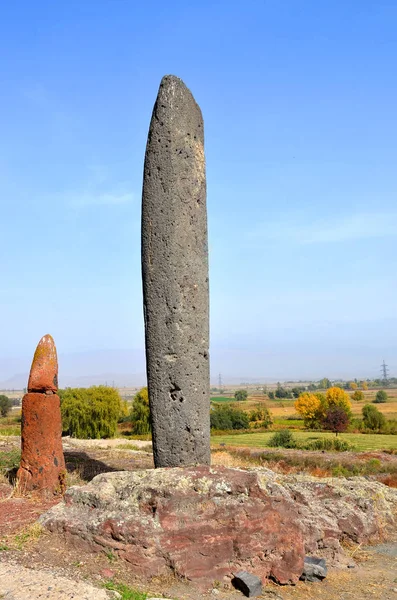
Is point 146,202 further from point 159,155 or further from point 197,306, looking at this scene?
point 197,306

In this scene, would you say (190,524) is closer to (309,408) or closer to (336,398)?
(309,408)

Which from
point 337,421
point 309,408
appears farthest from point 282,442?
point 309,408

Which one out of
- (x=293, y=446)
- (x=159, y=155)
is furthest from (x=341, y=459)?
(x=159, y=155)

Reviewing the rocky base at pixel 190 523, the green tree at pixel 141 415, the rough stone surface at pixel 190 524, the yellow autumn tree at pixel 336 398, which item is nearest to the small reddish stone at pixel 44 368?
the rocky base at pixel 190 523

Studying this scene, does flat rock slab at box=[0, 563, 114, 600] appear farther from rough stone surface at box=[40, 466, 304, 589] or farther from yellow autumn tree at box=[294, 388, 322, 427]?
yellow autumn tree at box=[294, 388, 322, 427]

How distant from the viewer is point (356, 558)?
864cm

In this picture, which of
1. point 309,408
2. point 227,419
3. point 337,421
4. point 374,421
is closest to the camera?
point 337,421

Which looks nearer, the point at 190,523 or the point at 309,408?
the point at 190,523

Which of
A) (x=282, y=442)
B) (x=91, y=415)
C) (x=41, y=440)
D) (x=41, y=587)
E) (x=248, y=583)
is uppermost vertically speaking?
(x=41, y=440)

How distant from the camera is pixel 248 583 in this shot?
20.5 ft

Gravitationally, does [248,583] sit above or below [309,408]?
above

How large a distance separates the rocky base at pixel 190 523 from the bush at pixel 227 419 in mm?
47423

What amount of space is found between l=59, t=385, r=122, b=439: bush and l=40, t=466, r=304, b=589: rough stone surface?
3429 cm

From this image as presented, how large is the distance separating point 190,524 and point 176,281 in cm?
343
